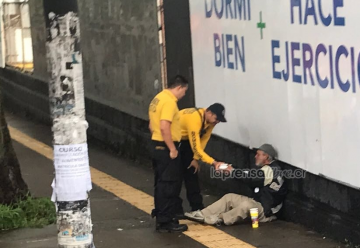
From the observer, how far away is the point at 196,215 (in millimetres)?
7512

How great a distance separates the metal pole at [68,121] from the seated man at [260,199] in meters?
2.56

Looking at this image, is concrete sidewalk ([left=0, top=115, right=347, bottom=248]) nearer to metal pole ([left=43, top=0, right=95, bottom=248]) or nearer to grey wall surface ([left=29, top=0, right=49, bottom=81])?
metal pole ([left=43, top=0, right=95, bottom=248])

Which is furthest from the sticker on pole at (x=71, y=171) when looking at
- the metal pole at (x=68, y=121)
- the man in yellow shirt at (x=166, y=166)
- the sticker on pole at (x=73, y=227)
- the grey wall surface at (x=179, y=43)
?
the grey wall surface at (x=179, y=43)

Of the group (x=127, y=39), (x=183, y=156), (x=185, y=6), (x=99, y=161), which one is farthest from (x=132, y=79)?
(x=183, y=156)

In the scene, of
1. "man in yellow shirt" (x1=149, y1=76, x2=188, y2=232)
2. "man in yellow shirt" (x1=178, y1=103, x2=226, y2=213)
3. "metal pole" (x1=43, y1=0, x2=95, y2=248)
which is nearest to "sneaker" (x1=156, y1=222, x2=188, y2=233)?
"man in yellow shirt" (x1=149, y1=76, x2=188, y2=232)

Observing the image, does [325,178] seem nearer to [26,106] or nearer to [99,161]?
[99,161]

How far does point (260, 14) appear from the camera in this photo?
7.37 meters

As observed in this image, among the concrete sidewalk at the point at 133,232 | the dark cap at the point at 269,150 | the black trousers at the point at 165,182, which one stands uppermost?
the dark cap at the point at 269,150

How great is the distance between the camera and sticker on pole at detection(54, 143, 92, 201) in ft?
15.9

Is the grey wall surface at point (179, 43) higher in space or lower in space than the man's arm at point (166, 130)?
higher

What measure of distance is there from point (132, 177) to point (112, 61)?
8.03 ft

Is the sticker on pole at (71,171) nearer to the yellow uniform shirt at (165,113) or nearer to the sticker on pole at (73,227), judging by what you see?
the sticker on pole at (73,227)

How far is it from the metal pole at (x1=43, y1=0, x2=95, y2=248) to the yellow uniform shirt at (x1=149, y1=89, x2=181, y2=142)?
2199mm

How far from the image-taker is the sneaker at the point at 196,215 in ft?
24.6
